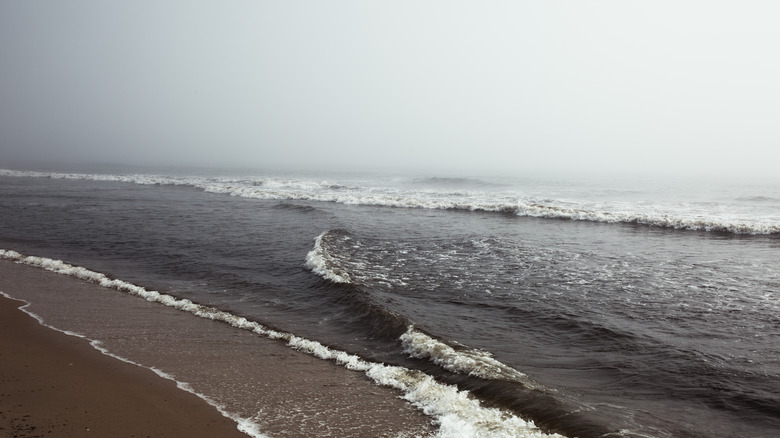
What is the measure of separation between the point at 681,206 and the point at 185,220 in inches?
1148

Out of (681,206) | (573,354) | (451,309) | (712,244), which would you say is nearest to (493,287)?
(451,309)

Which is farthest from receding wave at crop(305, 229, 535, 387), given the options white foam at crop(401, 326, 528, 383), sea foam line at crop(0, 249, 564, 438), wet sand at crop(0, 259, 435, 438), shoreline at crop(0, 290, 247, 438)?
shoreline at crop(0, 290, 247, 438)

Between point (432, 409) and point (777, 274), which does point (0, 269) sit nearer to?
point (432, 409)

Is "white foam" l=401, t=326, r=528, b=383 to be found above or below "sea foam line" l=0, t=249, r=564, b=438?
above

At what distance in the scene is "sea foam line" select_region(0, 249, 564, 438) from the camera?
422 centimetres

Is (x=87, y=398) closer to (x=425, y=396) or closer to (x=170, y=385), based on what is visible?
(x=170, y=385)

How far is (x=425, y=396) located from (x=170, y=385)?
3.04 metres

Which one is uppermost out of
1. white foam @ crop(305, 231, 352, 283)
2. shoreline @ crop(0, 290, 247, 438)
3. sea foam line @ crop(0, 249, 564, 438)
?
white foam @ crop(305, 231, 352, 283)

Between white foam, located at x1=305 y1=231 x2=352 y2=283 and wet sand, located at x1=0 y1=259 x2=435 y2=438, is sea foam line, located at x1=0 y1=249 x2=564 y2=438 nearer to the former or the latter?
wet sand, located at x1=0 y1=259 x2=435 y2=438

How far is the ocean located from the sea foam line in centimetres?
4

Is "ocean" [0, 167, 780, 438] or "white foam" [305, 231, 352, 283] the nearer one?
"ocean" [0, 167, 780, 438]

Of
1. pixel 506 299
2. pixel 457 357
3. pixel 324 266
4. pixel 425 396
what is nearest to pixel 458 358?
pixel 457 357

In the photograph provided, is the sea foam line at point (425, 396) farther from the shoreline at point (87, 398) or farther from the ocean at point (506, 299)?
the shoreline at point (87, 398)

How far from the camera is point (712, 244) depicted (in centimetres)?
1564
